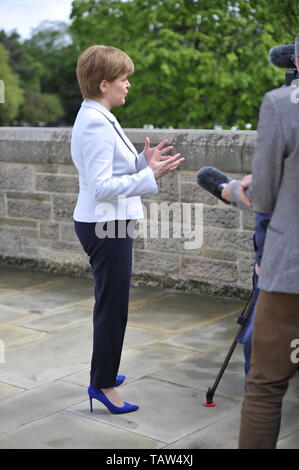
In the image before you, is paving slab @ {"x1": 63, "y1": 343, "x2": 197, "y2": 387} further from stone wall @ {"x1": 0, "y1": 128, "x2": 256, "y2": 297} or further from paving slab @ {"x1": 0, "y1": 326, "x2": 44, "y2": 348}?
stone wall @ {"x1": 0, "y1": 128, "x2": 256, "y2": 297}

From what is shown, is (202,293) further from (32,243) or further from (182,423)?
(182,423)

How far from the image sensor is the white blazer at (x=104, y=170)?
3574 millimetres

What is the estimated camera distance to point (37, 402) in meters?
4.16

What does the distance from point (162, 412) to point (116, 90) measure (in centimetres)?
161

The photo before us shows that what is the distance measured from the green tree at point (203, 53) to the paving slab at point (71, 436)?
16.4 metres

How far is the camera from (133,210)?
3811mm

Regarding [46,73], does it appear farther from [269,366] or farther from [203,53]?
[269,366]

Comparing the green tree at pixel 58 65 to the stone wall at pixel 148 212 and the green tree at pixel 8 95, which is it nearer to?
the green tree at pixel 8 95

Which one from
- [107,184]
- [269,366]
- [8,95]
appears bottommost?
[269,366]

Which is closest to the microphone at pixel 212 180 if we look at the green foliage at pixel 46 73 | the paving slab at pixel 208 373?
the paving slab at pixel 208 373

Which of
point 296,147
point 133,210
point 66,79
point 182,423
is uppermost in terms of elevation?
point 66,79

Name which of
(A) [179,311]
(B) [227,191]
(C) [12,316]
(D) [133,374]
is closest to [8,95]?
(C) [12,316]
